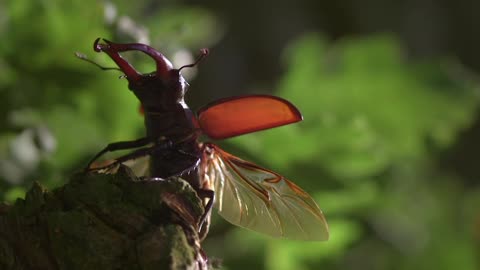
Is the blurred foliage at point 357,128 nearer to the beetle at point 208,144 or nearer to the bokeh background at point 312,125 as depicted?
the bokeh background at point 312,125

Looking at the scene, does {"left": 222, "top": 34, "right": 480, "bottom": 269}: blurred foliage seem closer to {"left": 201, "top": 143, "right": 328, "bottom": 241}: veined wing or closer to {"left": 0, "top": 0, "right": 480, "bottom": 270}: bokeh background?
{"left": 0, "top": 0, "right": 480, "bottom": 270}: bokeh background

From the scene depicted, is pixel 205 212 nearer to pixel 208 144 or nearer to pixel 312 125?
pixel 208 144

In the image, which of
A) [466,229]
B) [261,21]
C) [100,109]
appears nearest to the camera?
[100,109]

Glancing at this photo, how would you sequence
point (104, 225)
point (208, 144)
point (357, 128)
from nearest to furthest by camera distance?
point (104, 225), point (208, 144), point (357, 128)

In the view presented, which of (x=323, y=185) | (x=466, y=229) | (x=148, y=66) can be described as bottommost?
(x=466, y=229)

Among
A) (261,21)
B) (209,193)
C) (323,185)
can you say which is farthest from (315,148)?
(261,21)

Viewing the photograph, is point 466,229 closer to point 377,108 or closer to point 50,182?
point 377,108

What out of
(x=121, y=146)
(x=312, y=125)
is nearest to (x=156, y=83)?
(x=121, y=146)
